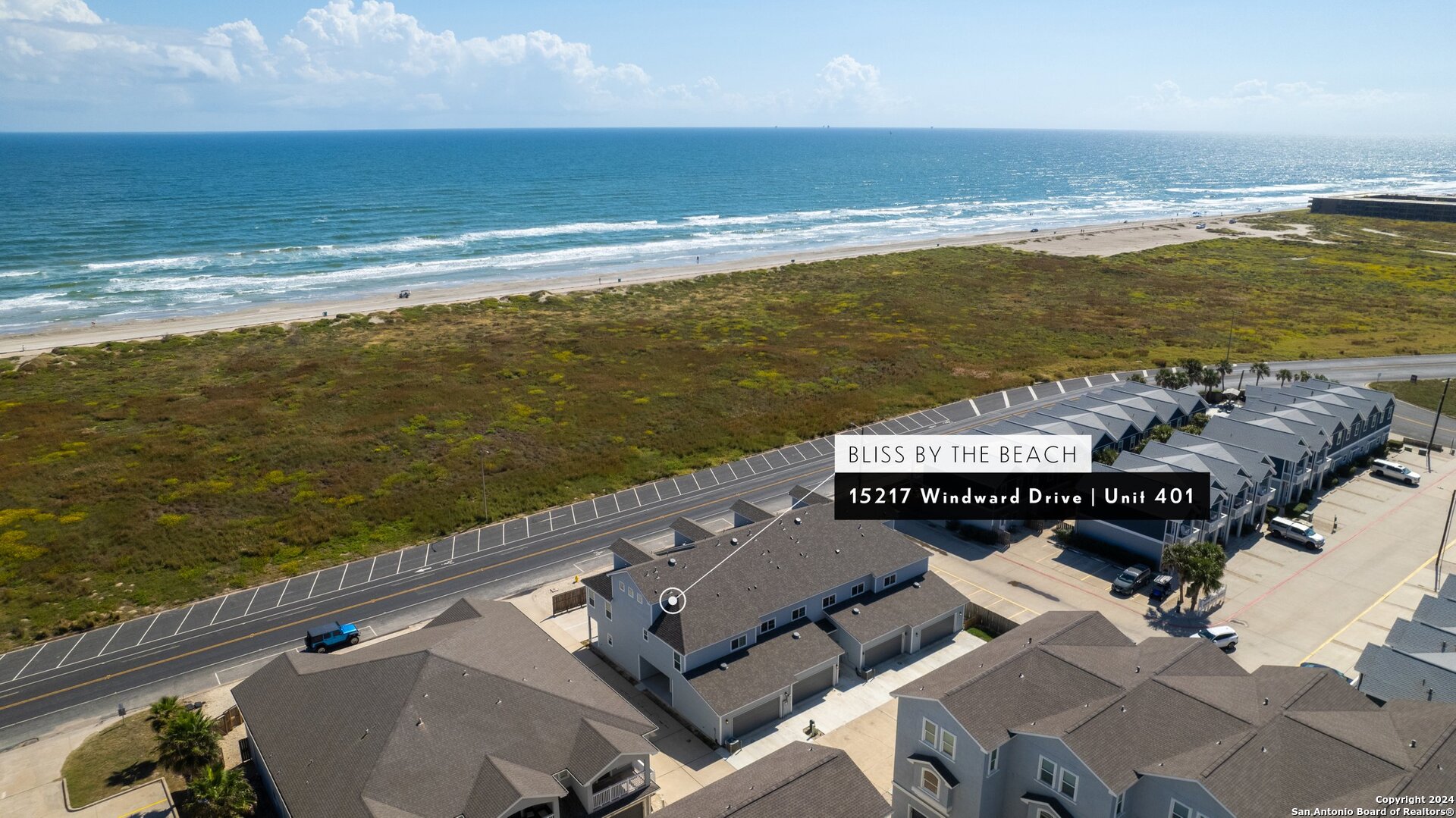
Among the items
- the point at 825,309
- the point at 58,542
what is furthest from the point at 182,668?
the point at 825,309

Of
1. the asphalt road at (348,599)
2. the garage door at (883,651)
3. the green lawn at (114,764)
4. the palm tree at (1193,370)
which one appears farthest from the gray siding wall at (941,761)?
the palm tree at (1193,370)

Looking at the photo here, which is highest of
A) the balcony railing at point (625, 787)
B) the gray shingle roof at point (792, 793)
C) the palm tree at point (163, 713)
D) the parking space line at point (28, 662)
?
the gray shingle roof at point (792, 793)

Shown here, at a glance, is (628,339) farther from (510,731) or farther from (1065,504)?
(510,731)

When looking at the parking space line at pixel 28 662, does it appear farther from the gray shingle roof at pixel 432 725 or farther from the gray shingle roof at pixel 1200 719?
the gray shingle roof at pixel 1200 719

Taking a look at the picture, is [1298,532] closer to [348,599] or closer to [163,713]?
[348,599]

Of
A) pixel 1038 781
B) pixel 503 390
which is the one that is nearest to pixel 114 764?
pixel 1038 781
